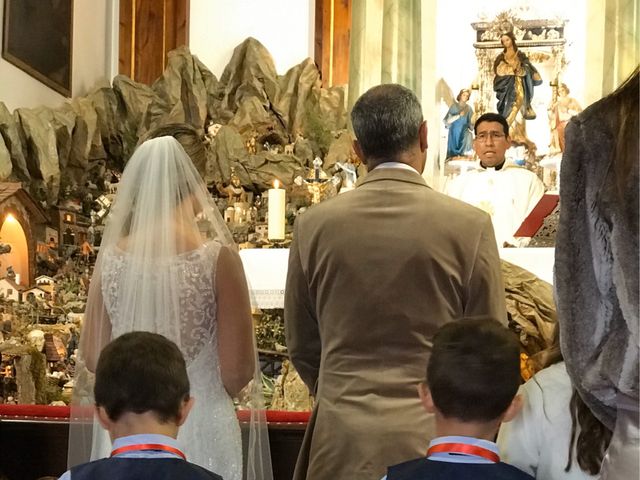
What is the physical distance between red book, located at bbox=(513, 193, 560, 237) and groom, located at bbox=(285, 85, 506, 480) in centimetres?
322

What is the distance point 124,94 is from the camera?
483 inches

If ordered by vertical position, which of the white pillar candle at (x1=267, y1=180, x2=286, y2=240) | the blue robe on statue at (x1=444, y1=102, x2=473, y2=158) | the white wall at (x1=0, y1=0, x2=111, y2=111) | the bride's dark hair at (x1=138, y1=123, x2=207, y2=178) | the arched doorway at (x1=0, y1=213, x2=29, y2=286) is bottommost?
the arched doorway at (x1=0, y1=213, x2=29, y2=286)

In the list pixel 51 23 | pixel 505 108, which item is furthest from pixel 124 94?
pixel 505 108

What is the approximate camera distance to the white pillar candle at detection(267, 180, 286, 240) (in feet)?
21.9

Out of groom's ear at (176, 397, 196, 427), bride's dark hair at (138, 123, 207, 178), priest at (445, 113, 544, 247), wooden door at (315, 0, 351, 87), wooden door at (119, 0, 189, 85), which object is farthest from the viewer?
wooden door at (119, 0, 189, 85)

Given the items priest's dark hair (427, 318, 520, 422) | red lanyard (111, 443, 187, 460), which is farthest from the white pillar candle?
priest's dark hair (427, 318, 520, 422)

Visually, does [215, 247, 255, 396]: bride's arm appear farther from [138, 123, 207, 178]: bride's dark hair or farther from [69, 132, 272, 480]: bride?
[138, 123, 207, 178]: bride's dark hair

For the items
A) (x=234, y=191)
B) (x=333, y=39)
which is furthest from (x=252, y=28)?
(x=234, y=191)

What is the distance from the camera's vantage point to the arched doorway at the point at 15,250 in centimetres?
912

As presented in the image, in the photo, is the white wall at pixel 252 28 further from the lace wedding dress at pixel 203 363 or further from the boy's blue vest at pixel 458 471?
the boy's blue vest at pixel 458 471

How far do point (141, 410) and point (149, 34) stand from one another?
37.5ft

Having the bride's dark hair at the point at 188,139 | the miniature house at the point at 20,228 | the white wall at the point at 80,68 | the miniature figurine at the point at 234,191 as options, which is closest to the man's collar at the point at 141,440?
the bride's dark hair at the point at 188,139

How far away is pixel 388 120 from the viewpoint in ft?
8.56

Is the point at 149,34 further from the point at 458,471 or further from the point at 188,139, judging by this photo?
the point at 458,471
